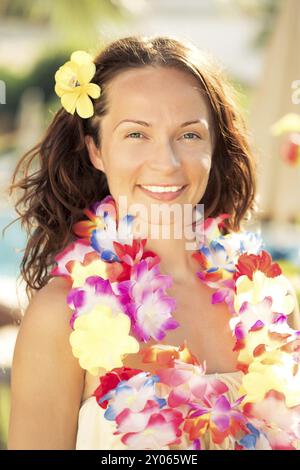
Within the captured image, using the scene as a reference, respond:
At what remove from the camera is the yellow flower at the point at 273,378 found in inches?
84.1

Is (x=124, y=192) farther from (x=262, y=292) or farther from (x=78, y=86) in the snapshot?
(x=262, y=292)

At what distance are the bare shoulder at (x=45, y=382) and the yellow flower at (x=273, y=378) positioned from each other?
0.41 meters

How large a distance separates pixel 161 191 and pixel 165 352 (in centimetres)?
41

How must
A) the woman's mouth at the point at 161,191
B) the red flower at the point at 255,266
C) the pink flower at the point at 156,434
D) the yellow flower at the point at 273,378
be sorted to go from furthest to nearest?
the red flower at the point at 255,266 < the woman's mouth at the point at 161,191 < the yellow flower at the point at 273,378 < the pink flower at the point at 156,434

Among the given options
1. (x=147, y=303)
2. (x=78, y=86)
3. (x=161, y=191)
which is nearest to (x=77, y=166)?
(x=78, y=86)

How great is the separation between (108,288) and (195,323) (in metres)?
0.31

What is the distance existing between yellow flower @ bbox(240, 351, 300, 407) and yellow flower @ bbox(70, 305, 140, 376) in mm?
296

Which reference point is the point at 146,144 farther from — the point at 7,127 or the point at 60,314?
the point at 7,127

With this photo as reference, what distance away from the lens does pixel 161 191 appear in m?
2.24

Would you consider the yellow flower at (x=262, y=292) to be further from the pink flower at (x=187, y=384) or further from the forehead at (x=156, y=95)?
the forehead at (x=156, y=95)

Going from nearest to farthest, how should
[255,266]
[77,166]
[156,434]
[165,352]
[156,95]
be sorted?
[156,434], [165,352], [156,95], [255,266], [77,166]

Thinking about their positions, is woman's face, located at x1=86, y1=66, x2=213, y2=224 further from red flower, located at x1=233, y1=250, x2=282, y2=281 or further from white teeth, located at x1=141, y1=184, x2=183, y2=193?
red flower, located at x1=233, y1=250, x2=282, y2=281

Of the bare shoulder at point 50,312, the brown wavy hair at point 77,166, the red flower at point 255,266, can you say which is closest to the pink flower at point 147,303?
the bare shoulder at point 50,312

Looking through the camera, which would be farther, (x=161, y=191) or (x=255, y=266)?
(x=255, y=266)
